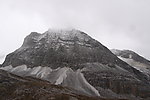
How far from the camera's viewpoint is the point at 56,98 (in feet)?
437

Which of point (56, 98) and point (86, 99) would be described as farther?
point (86, 99)

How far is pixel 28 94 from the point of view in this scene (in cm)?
13500

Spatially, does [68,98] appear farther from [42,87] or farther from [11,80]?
[11,80]

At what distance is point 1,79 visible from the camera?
15175 cm

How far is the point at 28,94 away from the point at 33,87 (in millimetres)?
8134

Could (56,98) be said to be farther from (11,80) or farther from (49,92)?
(11,80)

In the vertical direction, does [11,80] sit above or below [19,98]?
above

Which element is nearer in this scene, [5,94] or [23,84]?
[5,94]

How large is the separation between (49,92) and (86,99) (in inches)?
792

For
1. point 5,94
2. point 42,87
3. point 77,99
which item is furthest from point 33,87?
point 77,99

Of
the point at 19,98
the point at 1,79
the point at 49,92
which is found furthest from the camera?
the point at 1,79

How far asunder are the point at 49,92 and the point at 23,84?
1538 cm

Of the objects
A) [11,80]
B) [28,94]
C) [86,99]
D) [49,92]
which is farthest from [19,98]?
[86,99]

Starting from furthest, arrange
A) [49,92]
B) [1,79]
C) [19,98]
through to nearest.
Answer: [1,79] → [49,92] → [19,98]
